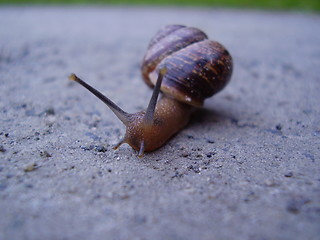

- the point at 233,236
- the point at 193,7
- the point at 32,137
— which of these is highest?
the point at 193,7

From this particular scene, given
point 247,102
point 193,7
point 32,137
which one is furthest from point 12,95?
point 193,7

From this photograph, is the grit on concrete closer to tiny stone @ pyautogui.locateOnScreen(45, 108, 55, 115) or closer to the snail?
tiny stone @ pyautogui.locateOnScreen(45, 108, 55, 115)

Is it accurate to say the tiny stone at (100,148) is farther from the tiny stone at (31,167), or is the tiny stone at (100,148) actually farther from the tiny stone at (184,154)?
the tiny stone at (184,154)

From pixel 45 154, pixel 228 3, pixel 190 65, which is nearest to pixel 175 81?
pixel 190 65

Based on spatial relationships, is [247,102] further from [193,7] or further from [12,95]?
[193,7]

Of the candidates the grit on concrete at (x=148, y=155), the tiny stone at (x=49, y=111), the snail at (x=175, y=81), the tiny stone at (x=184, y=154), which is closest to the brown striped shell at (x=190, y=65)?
the snail at (x=175, y=81)

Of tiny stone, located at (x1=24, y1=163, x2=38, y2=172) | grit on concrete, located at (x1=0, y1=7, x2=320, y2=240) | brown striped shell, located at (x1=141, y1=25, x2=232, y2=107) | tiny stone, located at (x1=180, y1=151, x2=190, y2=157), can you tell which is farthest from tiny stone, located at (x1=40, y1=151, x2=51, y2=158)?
brown striped shell, located at (x1=141, y1=25, x2=232, y2=107)

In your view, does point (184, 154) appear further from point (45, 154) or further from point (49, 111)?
point (49, 111)
